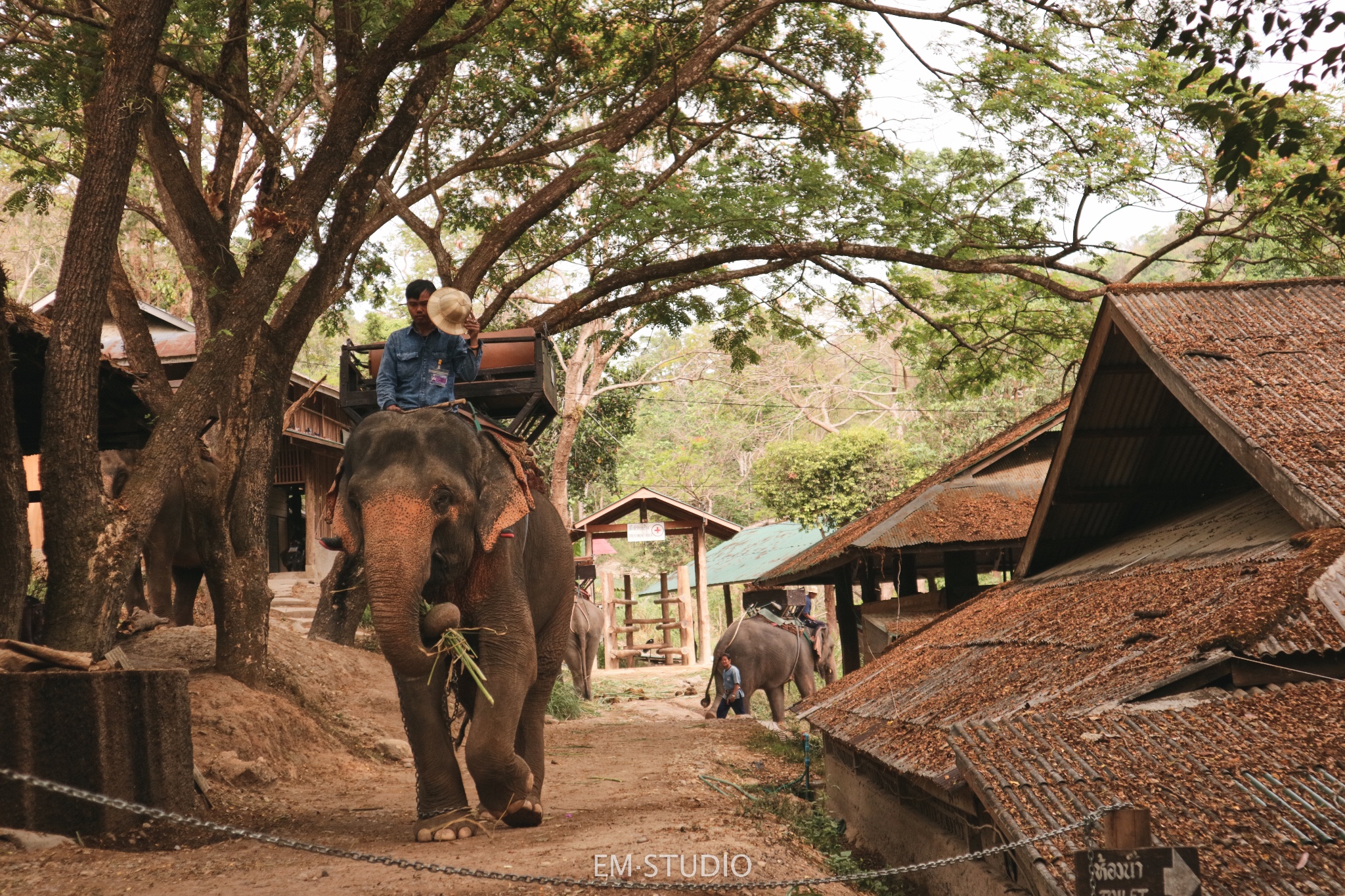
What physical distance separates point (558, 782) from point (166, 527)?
5854 mm

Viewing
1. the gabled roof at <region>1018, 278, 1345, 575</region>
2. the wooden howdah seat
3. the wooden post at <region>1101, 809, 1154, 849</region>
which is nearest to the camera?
the wooden post at <region>1101, 809, 1154, 849</region>

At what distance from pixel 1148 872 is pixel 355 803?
6.59m

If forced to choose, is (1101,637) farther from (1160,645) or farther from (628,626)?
(628,626)

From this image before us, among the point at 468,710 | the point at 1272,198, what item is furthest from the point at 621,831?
the point at 1272,198

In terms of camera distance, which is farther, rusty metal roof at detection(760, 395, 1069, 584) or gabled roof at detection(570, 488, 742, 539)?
gabled roof at detection(570, 488, 742, 539)

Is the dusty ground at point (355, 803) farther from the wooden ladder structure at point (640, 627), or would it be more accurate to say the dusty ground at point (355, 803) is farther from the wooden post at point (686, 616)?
the wooden ladder structure at point (640, 627)

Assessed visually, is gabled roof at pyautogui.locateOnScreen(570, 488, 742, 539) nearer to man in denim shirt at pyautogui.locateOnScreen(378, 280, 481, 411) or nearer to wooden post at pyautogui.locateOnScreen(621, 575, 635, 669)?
wooden post at pyautogui.locateOnScreen(621, 575, 635, 669)

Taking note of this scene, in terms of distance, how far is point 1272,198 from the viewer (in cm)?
1235

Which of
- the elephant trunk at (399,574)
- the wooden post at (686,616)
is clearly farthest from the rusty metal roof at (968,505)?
the wooden post at (686,616)

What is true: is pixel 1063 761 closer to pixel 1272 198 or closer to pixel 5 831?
pixel 5 831

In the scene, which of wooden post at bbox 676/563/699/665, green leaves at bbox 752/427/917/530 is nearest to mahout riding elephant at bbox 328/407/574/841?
green leaves at bbox 752/427/917/530

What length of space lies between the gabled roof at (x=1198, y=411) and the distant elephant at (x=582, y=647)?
48.9 feet

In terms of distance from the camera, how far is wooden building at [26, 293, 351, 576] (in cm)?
1922

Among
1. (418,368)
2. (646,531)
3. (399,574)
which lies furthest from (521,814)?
(646,531)
